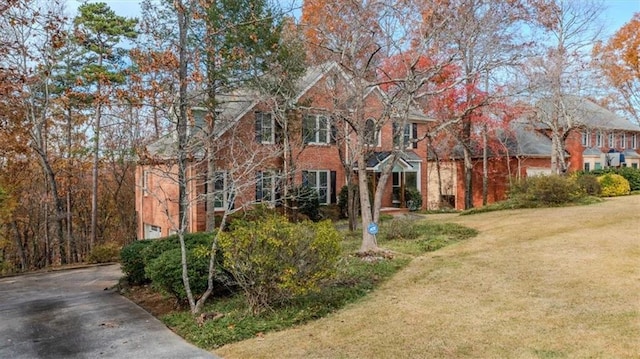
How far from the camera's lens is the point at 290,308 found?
8.05 meters

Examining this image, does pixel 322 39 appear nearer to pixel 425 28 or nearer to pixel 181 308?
pixel 425 28

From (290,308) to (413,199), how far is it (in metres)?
18.9

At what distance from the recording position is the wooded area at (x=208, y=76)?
1036cm

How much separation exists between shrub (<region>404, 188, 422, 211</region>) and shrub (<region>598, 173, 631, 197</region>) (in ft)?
31.2

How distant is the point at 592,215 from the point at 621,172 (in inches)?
536

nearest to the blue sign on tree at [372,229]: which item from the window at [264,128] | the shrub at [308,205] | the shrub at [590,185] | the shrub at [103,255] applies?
the shrub at [308,205]

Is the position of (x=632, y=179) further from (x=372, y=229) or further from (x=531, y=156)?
(x=372, y=229)

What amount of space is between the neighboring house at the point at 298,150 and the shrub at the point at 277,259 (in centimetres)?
594

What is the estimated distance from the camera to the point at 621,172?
26.8 meters

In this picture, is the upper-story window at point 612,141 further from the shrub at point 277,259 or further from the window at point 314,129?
the shrub at point 277,259

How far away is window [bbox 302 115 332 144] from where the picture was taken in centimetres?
1904

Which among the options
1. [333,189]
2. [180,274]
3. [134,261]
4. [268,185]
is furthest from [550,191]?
[134,261]

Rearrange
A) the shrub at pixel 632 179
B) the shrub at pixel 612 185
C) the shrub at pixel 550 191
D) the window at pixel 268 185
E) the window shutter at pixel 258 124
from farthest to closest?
1. the shrub at pixel 632 179
2. the shrub at pixel 612 185
3. the window shutter at pixel 258 124
4. the shrub at pixel 550 191
5. the window at pixel 268 185

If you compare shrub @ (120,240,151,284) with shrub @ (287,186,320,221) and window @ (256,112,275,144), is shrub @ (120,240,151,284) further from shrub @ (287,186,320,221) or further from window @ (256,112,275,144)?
shrub @ (287,186,320,221)
